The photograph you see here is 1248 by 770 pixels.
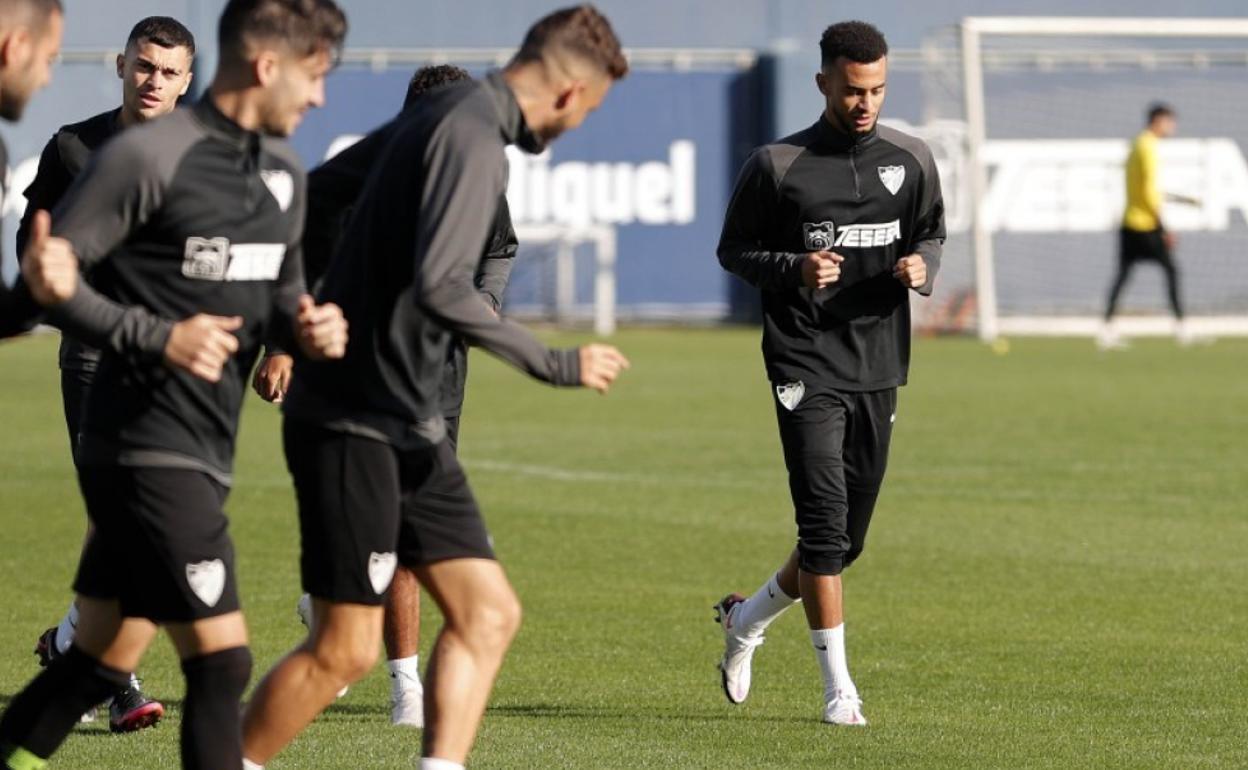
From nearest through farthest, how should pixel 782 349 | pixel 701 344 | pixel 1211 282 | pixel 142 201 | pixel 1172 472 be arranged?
pixel 142 201
pixel 782 349
pixel 1172 472
pixel 701 344
pixel 1211 282

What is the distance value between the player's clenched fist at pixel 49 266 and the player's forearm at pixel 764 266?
337 centimetres

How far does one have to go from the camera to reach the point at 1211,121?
32938 millimetres

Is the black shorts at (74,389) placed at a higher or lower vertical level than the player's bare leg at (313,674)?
higher

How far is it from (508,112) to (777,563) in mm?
6502

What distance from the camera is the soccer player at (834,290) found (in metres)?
8.07

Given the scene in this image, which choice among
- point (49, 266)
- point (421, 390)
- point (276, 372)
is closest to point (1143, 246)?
point (276, 372)

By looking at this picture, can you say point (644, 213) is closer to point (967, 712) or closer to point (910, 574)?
point (910, 574)

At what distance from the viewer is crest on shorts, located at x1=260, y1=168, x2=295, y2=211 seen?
5449 millimetres

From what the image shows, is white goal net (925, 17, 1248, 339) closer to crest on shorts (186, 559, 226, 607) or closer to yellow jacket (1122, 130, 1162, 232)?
yellow jacket (1122, 130, 1162, 232)

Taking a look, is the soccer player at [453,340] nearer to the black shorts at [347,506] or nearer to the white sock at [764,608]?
the black shorts at [347,506]

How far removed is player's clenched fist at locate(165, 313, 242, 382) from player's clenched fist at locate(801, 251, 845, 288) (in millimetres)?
3015

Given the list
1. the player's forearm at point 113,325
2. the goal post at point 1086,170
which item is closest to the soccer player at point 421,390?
the player's forearm at point 113,325

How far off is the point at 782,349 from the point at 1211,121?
26.1m

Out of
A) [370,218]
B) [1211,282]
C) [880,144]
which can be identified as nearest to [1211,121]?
[1211,282]
